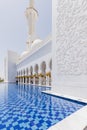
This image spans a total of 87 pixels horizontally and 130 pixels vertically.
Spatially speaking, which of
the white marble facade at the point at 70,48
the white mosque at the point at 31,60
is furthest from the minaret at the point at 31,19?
the white marble facade at the point at 70,48

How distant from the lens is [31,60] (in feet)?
52.1

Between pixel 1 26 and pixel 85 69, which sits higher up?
pixel 1 26

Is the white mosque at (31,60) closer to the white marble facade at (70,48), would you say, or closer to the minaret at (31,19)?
the minaret at (31,19)

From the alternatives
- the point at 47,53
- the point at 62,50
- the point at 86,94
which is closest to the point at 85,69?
the point at 86,94

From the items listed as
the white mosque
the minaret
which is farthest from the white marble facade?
the minaret

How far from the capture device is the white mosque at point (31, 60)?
12498 millimetres

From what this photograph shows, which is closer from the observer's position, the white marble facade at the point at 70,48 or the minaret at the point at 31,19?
the white marble facade at the point at 70,48

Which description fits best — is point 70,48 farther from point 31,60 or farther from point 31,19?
point 31,19

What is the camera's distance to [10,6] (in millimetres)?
15328

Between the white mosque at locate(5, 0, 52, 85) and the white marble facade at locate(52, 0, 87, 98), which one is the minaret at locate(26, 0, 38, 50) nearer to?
the white mosque at locate(5, 0, 52, 85)

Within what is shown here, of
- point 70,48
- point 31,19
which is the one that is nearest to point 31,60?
point 31,19

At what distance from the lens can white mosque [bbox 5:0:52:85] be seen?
12.5 m

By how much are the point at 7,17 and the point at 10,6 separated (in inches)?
68.7

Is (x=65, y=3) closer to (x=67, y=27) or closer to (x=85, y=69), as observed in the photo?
(x=67, y=27)
